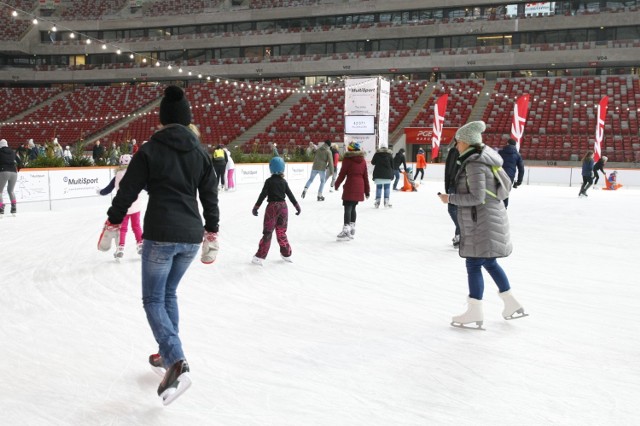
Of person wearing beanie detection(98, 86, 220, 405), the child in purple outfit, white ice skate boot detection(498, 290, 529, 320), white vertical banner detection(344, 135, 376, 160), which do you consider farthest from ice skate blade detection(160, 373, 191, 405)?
white vertical banner detection(344, 135, 376, 160)

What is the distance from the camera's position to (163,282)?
2967mm

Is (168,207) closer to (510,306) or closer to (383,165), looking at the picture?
(510,306)

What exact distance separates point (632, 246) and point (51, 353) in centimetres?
763

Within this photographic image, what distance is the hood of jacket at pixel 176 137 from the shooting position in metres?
2.88

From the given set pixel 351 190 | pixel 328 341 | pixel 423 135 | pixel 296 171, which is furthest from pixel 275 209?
pixel 423 135

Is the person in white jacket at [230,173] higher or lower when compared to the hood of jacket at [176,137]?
lower

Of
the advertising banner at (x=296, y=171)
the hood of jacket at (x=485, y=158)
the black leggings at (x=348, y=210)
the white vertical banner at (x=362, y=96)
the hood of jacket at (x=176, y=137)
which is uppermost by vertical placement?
the white vertical banner at (x=362, y=96)

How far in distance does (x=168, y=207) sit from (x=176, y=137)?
35 centimetres

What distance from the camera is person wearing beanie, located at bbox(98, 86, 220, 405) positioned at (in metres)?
2.86

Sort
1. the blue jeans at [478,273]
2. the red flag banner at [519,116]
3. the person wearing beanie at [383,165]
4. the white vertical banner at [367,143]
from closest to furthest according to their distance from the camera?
the blue jeans at [478,273] < the person wearing beanie at [383,165] < the red flag banner at [519,116] < the white vertical banner at [367,143]

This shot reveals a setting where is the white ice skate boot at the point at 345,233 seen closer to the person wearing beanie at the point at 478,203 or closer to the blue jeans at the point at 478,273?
the blue jeans at the point at 478,273

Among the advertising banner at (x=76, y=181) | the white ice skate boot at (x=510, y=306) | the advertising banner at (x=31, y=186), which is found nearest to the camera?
the white ice skate boot at (x=510, y=306)

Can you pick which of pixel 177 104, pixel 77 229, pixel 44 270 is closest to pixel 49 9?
pixel 77 229

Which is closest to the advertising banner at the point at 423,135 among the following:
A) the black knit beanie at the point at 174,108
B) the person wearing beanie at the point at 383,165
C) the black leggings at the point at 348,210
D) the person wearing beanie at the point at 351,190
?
the person wearing beanie at the point at 383,165
